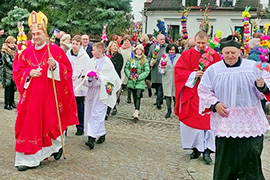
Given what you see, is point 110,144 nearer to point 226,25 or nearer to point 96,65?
point 96,65

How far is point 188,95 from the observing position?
6664 millimetres

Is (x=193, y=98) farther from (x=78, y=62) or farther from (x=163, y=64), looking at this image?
(x=163, y=64)

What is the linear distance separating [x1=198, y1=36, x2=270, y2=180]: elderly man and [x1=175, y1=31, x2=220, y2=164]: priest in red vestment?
5.82 ft

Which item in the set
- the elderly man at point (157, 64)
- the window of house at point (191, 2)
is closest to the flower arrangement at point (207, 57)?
the elderly man at point (157, 64)

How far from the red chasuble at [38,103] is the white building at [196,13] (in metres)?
28.2

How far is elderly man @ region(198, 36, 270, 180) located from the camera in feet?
15.0

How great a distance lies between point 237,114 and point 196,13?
31.8 meters

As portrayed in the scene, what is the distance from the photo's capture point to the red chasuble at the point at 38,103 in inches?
245

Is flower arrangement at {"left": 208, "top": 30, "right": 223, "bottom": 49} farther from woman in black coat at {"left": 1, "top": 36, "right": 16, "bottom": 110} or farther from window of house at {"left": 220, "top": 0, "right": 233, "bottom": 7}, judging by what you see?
window of house at {"left": 220, "top": 0, "right": 233, "bottom": 7}

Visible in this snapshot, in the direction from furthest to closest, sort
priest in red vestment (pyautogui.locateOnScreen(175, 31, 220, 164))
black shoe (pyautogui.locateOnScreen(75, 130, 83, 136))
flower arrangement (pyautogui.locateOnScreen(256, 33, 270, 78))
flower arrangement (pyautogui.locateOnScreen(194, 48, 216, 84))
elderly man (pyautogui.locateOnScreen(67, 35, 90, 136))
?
black shoe (pyautogui.locateOnScreen(75, 130, 83, 136)) → elderly man (pyautogui.locateOnScreen(67, 35, 90, 136)) → priest in red vestment (pyautogui.locateOnScreen(175, 31, 220, 164)) → flower arrangement (pyautogui.locateOnScreen(194, 48, 216, 84)) → flower arrangement (pyautogui.locateOnScreen(256, 33, 270, 78))

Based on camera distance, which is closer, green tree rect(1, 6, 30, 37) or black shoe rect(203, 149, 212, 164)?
black shoe rect(203, 149, 212, 164)

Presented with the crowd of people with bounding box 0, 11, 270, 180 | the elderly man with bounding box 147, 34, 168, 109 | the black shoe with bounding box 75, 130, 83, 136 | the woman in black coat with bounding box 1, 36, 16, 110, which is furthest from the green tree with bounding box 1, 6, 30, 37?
the black shoe with bounding box 75, 130, 83, 136

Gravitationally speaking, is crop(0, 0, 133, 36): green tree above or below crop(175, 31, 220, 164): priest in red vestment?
above

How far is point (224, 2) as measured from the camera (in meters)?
35.3
